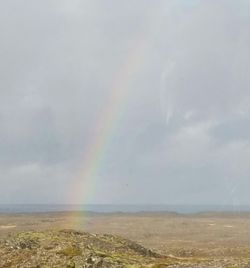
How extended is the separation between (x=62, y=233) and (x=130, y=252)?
7462 mm

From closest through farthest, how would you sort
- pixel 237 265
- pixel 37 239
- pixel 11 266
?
pixel 237 265
pixel 11 266
pixel 37 239

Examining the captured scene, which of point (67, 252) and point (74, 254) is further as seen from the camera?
point (67, 252)

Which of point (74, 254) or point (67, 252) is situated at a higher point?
point (67, 252)

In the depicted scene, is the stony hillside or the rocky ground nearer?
the rocky ground

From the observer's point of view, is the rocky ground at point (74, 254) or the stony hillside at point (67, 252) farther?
the stony hillside at point (67, 252)

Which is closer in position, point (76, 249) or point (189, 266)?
point (189, 266)

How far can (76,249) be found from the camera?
40.4 metres

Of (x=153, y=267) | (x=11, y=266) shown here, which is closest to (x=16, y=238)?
(x=11, y=266)

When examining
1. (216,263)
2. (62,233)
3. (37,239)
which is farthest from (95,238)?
(216,263)

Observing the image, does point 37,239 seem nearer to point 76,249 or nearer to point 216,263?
point 76,249

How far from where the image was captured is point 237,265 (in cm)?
3559

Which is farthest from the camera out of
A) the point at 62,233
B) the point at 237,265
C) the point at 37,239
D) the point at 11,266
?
the point at 62,233

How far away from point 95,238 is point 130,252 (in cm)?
444

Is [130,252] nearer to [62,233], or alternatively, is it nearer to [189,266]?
[62,233]
